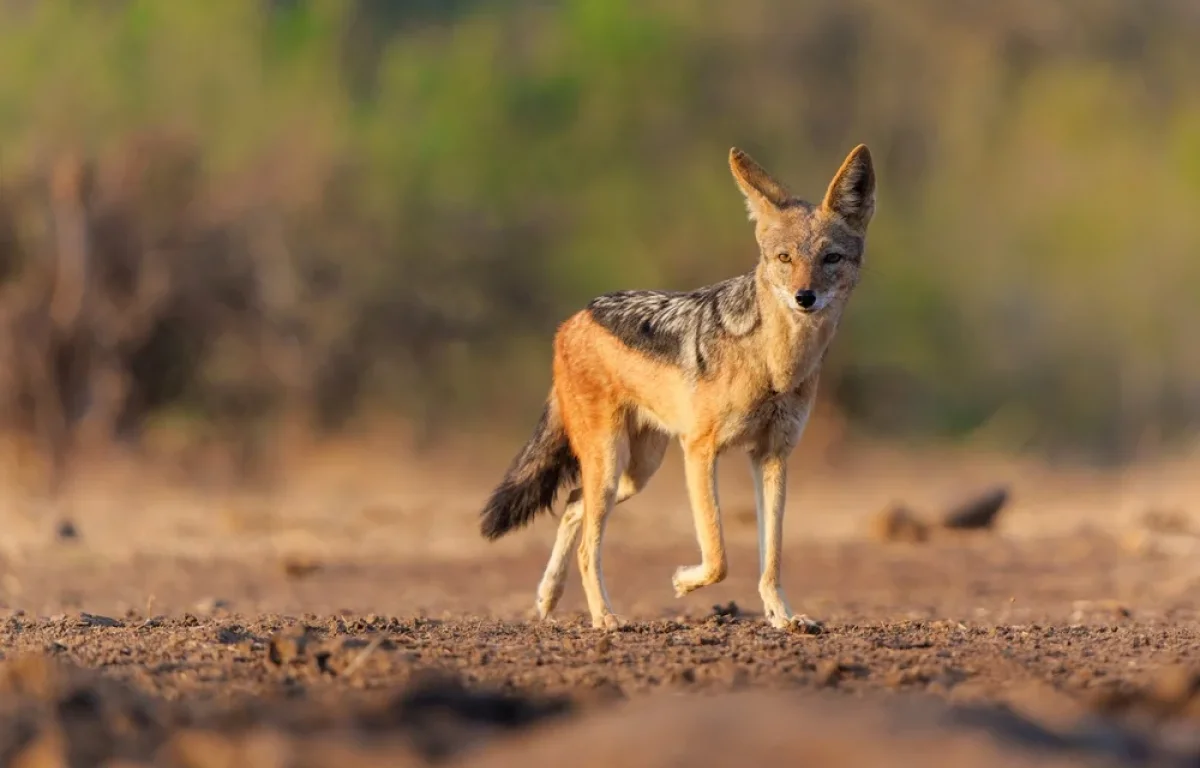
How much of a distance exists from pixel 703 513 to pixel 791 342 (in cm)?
83

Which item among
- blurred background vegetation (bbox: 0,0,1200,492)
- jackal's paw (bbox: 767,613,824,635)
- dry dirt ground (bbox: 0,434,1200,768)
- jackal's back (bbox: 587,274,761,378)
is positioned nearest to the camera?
dry dirt ground (bbox: 0,434,1200,768)

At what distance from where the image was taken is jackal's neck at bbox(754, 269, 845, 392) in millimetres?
7555

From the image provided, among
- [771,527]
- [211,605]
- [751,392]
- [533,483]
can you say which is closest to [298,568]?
[211,605]

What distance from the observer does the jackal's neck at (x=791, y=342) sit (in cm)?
755

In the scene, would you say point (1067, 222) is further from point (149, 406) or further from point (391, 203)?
point (149, 406)

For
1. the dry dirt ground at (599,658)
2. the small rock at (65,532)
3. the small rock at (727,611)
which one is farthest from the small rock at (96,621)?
the small rock at (65,532)

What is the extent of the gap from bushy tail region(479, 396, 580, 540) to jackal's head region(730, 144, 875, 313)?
4.61ft

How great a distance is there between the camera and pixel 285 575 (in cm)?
1248

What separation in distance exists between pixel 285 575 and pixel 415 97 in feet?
43.9

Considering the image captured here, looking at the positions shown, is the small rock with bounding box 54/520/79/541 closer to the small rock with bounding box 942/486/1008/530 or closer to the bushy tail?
the bushy tail

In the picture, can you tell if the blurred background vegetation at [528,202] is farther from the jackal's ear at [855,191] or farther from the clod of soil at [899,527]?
the jackal's ear at [855,191]

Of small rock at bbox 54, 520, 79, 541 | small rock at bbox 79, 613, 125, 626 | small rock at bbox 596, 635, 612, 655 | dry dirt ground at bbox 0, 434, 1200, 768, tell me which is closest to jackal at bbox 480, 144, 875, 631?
dry dirt ground at bbox 0, 434, 1200, 768

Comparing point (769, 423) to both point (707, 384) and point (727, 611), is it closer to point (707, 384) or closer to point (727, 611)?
point (707, 384)

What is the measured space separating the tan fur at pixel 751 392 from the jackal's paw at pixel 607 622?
0.04 feet
